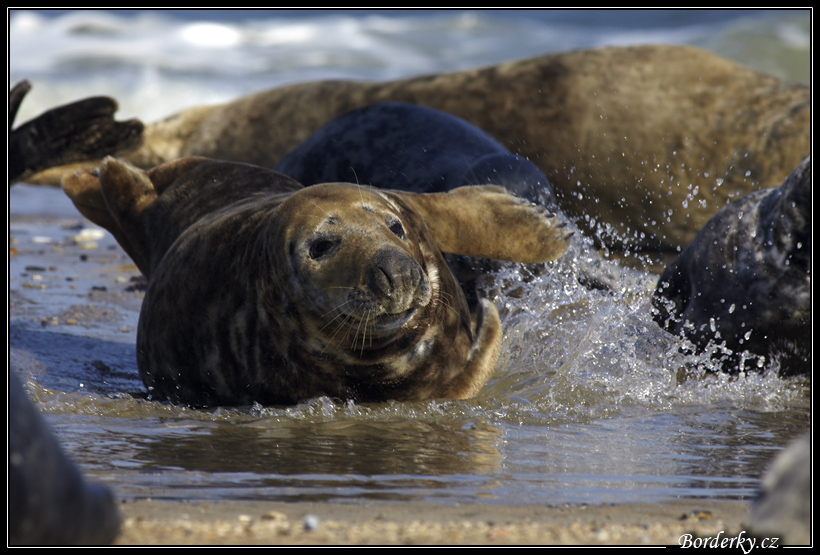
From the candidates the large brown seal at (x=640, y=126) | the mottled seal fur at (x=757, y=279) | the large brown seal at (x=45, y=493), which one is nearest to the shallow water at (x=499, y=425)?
the mottled seal fur at (x=757, y=279)

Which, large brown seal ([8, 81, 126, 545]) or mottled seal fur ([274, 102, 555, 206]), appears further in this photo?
mottled seal fur ([274, 102, 555, 206])

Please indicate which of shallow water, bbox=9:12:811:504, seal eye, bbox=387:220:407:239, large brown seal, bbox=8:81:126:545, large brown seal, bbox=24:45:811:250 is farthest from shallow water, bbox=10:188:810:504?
large brown seal, bbox=24:45:811:250

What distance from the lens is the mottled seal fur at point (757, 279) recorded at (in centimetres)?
375

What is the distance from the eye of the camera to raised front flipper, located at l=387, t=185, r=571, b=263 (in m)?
3.84

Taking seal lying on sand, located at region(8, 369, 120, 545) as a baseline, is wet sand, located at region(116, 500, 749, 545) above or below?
below

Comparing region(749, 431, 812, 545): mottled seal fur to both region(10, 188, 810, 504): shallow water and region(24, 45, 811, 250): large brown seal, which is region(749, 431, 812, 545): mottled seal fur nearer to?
region(10, 188, 810, 504): shallow water

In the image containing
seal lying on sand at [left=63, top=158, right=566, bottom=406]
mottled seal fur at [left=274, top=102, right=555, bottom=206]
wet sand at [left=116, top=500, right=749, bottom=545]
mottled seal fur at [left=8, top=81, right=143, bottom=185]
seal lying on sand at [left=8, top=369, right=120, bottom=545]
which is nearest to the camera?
seal lying on sand at [left=8, top=369, right=120, bottom=545]

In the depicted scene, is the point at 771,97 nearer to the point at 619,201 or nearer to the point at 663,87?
the point at 663,87

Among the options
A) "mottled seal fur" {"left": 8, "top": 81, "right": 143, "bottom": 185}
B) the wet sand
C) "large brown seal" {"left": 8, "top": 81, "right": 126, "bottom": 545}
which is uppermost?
"mottled seal fur" {"left": 8, "top": 81, "right": 143, "bottom": 185}

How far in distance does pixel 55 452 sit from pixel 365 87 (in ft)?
18.5

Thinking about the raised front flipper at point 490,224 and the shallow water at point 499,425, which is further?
the raised front flipper at point 490,224

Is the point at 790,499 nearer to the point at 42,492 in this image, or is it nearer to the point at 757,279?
the point at 42,492

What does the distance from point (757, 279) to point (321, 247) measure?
1.77 metres

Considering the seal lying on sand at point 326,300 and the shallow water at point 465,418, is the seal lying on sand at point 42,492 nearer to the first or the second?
the shallow water at point 465,418
